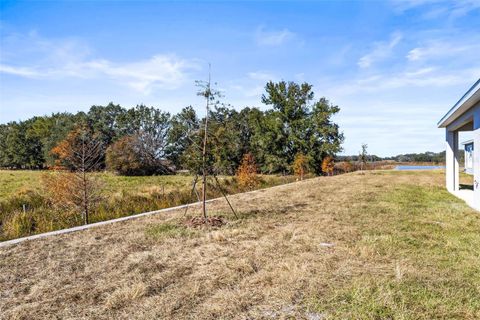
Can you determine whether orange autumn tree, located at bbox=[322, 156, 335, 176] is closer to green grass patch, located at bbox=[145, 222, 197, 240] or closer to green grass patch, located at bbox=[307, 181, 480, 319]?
green grass patch, located at bbox=[307, 181, 480, 319]

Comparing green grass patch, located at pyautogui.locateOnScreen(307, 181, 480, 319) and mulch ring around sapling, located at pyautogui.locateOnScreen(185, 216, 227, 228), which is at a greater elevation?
mulch ring around sapling, located at pyautogui.locateOnScreen(185, 216, 227, 228)

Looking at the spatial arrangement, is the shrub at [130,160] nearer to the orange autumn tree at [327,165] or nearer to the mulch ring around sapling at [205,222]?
the orange autumn tree at [327,165]

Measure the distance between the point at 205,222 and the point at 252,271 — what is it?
3056 millimetres

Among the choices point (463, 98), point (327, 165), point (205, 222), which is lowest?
point (205, 222)

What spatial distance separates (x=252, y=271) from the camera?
405 centimetres

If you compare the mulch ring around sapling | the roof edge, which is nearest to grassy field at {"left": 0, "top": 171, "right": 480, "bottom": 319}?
the mulch ring around sapling

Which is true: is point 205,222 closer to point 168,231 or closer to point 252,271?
point 168,231

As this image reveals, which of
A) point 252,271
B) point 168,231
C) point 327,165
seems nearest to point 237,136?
point 327,165

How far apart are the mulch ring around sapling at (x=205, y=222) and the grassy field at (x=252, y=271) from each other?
23 cm

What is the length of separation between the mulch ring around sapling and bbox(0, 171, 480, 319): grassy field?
0.75 ft

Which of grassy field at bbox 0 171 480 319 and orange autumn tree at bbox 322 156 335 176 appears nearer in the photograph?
grassy field at bbox 0 171 480 319

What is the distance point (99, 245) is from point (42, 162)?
172ft

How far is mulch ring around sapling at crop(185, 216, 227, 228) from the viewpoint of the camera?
269 inches

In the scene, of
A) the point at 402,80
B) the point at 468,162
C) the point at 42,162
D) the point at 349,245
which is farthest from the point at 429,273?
the point at 42,162
